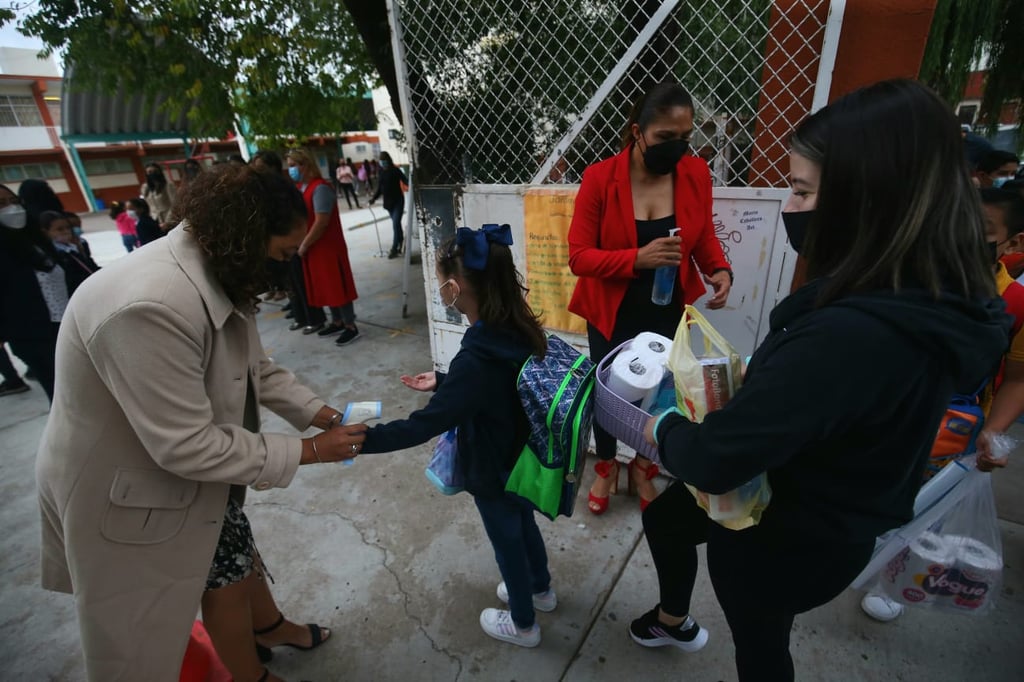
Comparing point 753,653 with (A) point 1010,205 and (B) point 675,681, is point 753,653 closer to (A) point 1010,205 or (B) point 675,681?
(B) point 675,681

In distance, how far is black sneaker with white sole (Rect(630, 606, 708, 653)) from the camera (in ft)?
6.13

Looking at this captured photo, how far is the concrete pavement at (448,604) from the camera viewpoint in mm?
1877

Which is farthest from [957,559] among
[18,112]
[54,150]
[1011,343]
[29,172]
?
[18,112]

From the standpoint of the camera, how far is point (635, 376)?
1427 mm

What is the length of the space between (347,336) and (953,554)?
4.76 metres

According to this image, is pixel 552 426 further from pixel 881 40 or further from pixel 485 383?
pixel 881 40

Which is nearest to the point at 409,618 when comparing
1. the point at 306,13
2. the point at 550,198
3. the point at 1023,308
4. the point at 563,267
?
the point at 563,267

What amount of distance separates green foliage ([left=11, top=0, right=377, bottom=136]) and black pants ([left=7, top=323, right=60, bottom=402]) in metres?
3.52

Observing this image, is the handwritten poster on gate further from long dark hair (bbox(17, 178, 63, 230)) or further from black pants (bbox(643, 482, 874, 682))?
long dark hair (bbox(17, 178, 63, 230))

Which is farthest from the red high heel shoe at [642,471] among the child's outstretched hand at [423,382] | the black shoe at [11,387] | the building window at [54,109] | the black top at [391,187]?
the building window at [54,109]

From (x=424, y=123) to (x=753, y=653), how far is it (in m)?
3.25

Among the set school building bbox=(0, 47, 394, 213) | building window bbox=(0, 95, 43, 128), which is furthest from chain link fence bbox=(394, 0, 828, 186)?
building window bbox=(0, 95, 43, 128)

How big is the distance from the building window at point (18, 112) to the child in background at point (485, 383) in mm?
31021

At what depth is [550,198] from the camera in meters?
2.78
